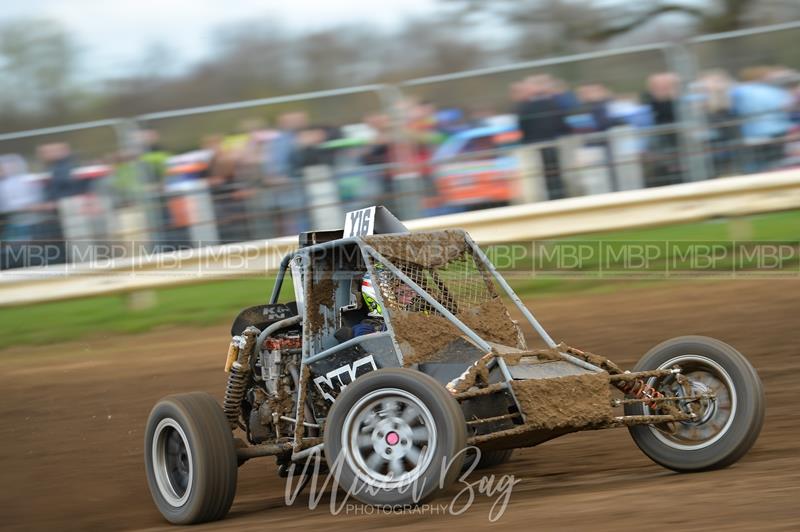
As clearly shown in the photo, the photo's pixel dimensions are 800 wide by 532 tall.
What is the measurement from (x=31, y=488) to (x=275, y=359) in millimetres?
1926

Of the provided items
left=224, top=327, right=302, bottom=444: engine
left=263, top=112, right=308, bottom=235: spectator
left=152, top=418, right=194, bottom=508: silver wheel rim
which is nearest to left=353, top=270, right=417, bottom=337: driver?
left=224, top=327, right=302, bottom=444: engine

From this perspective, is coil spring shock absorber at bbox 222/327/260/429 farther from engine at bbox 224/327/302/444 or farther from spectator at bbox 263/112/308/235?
spectator at bbox 263/112/308/235

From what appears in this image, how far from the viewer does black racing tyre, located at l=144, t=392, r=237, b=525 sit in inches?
207

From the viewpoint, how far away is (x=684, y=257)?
1023 centimetres

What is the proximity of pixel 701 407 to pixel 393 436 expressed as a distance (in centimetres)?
153

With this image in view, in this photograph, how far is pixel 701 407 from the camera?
5180 millimetres

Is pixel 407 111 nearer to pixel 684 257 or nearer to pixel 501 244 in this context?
pixel 501 244

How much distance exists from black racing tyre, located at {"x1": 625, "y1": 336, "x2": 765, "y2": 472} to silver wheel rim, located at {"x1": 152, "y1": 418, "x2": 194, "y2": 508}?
220cm

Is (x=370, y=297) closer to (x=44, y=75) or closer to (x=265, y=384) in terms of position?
(x=265, y=384)

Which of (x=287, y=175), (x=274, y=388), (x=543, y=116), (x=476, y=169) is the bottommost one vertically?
(x=274, y=388)

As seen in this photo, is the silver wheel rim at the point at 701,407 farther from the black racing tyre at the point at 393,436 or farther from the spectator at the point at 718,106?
the spectator at the point at 718,106

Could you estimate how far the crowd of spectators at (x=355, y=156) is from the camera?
32.2 ft

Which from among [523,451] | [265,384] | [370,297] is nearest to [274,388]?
[265,384]

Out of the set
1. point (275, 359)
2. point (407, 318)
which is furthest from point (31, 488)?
point (407, 318)
